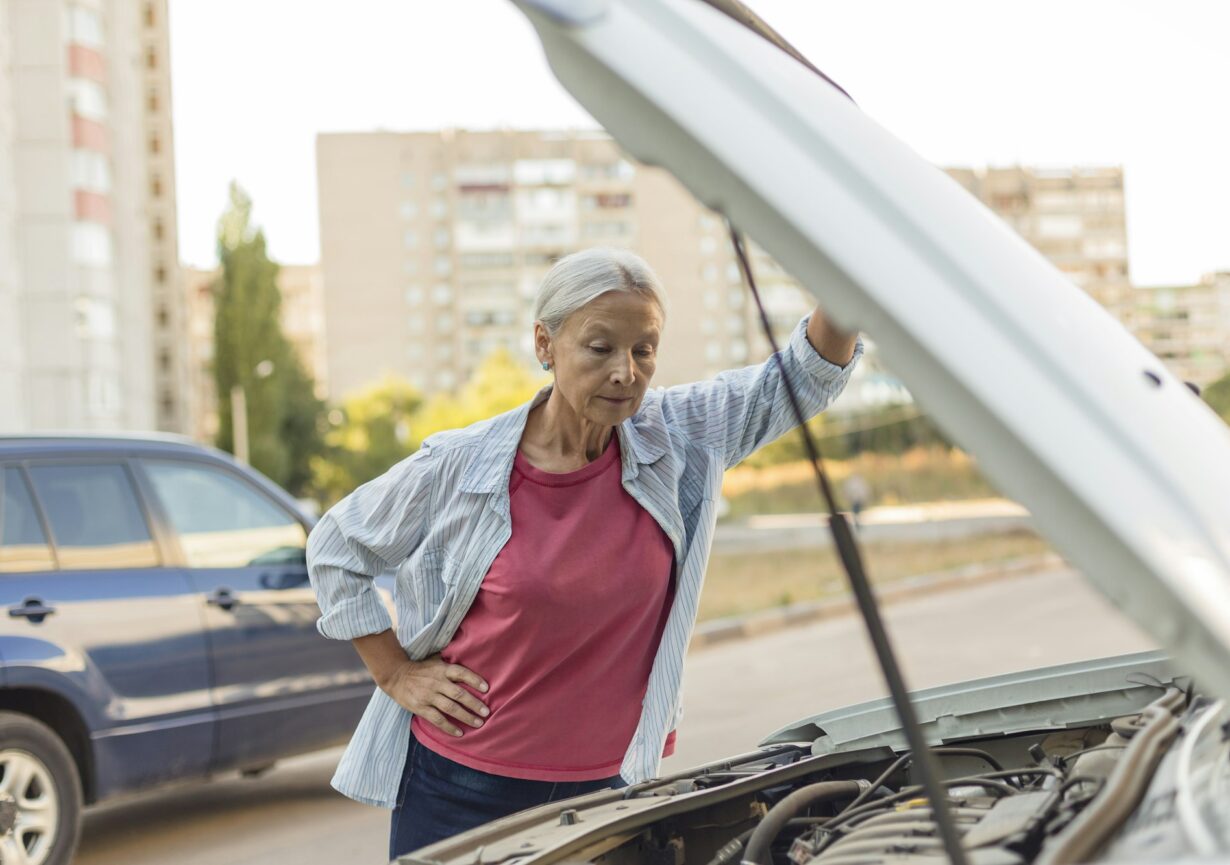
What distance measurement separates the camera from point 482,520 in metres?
2.51

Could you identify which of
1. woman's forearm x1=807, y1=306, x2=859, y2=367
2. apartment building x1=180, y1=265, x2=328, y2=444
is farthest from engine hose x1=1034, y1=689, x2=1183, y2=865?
apartment building x1=180, y1=265, x2=328, y2=444

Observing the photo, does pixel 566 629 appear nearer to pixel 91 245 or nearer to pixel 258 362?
pixel 91 245

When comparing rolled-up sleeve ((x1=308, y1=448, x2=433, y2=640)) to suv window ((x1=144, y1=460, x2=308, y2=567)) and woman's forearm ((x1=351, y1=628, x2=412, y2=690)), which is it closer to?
woman's forearm ((x1=351, y1=628, x2=412, y2=690))

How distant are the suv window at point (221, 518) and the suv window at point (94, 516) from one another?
172 millimetres

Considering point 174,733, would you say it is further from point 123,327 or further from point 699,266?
point 699,266

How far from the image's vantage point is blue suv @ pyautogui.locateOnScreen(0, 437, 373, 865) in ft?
17.3

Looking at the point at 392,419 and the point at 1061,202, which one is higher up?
the point at 1061,202

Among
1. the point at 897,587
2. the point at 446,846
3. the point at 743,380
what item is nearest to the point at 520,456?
the point at 743,380

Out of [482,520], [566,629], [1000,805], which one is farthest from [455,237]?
[1000,805]

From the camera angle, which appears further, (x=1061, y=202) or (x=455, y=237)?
(x=455, y=237)

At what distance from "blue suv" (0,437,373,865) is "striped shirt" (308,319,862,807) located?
318 centimetres

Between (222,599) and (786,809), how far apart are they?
14.4 ft

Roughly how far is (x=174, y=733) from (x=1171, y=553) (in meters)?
5.28

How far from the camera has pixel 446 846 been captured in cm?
204
